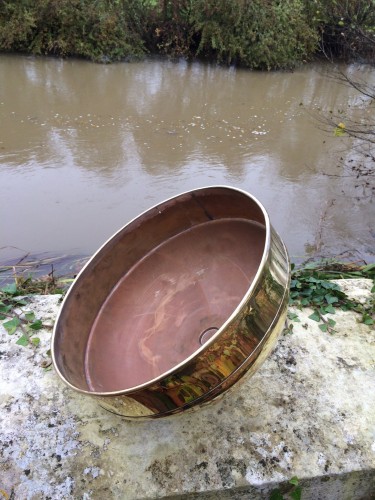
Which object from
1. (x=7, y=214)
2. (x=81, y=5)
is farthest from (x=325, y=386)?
(x=81, y=5)

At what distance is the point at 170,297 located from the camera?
66.9 inches

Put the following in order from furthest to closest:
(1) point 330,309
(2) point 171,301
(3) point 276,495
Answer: (1) point 330,309, (2) point 171,301, (3) point 276,495

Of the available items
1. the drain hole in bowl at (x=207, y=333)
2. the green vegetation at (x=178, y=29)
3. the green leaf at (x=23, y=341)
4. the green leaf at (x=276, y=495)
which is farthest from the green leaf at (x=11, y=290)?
the green vegetation at (x=178, y=29)

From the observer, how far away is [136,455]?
1387 millimetres

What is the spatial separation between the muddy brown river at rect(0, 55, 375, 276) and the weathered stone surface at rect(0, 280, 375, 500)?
156 cm

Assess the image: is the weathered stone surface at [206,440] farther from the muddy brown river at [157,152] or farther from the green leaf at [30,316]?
the muddy brown river at [157,152]

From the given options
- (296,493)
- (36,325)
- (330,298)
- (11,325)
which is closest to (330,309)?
(330,298)

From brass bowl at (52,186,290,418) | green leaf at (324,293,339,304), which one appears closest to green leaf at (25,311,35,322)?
brass bowl at (52,186,290,418)

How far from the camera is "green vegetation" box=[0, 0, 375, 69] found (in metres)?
7.02

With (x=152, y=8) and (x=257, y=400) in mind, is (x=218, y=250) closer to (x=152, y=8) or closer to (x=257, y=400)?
(x=257, y=400)

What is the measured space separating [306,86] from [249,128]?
8.15ft

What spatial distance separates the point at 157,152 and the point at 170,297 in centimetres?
299

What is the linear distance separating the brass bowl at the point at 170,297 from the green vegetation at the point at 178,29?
6446 mm

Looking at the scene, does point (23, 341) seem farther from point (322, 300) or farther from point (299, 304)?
point (322, 300)
